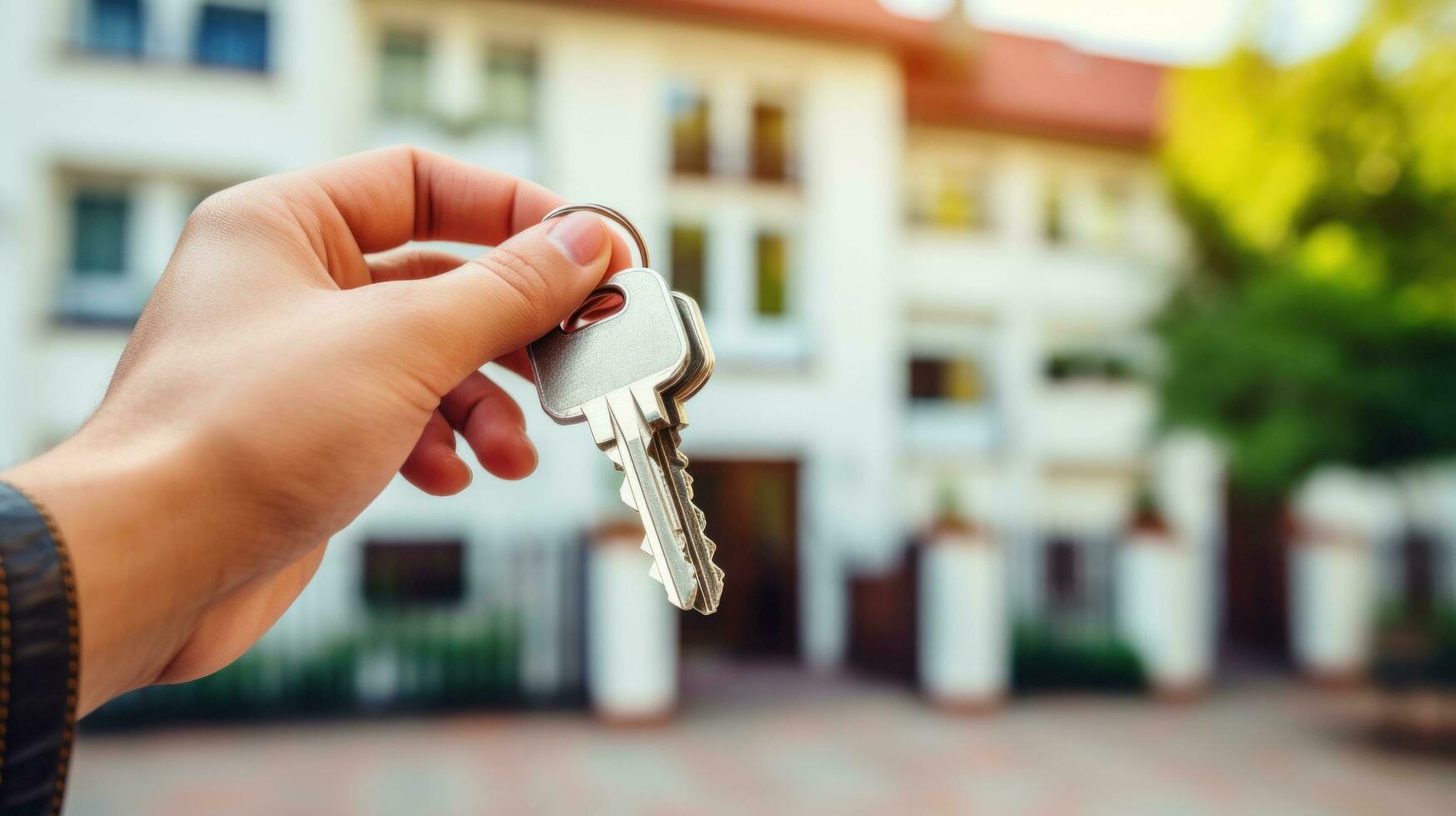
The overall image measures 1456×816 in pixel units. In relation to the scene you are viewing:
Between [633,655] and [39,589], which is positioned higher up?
[39,589]

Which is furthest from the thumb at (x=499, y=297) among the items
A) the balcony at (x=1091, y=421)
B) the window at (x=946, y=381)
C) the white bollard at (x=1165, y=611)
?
the balcony at (x=1091, y=421)

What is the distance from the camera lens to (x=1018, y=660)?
10016 mm

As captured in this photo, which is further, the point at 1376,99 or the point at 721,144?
the point at 721,144

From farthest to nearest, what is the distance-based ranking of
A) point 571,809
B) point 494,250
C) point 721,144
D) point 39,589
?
point 721,144 → point 571,809 → point 494,250 → point 39,589

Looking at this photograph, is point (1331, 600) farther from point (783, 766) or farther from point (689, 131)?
point (689, 131)

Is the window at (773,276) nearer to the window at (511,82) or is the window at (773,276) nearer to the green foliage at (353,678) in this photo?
the window at (511,82)

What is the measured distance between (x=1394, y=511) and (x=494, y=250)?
17130 mm

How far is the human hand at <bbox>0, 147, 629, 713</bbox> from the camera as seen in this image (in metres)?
0.96

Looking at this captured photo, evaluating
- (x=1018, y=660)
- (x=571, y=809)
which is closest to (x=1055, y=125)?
(x=1018, y=660)

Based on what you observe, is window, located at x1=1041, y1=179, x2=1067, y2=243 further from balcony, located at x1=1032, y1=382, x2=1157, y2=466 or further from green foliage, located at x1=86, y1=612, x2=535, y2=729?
green foliage, located at x1=86, y1=612, x2=535, y2=729

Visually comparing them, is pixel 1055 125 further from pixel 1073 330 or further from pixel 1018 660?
pixel 1018 660

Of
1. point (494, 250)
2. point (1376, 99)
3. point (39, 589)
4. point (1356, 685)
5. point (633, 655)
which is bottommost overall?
point (1356, 685)

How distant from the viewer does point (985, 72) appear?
14.0 meters

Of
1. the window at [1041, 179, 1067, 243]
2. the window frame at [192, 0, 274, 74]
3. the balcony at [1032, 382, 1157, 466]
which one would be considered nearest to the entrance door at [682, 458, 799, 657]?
the balcony at [1032, 382, 1157, 466]
